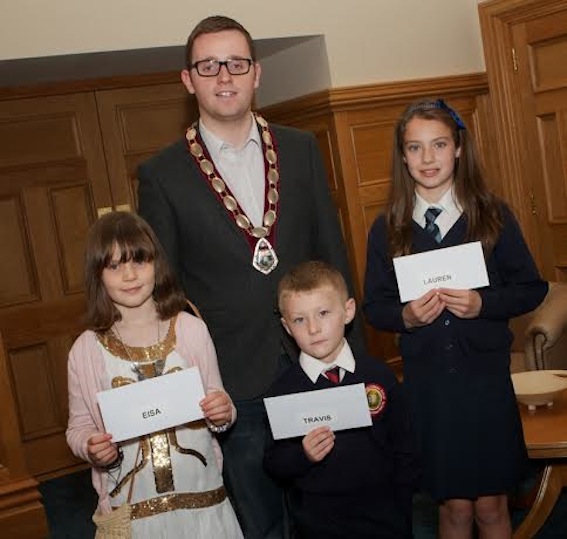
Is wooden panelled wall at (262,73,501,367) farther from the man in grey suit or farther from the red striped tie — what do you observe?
the red striped tie

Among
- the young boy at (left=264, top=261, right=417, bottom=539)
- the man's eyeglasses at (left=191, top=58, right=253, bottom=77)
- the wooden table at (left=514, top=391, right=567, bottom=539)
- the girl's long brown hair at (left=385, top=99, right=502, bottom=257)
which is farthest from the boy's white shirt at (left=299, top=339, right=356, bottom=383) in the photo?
the wooden table at (left=514, top=391, right=567, bottom=539)

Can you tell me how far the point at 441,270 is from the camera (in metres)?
2.38

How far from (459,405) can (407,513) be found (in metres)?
0.44

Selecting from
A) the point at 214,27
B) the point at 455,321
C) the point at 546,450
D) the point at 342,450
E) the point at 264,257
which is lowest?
the point at 546,450

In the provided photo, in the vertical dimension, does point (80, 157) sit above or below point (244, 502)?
above

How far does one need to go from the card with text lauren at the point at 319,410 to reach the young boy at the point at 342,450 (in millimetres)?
68

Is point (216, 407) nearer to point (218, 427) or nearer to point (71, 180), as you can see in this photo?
point (218, 427)

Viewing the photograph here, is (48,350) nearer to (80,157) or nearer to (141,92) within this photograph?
(80,157)

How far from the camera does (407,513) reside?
85.2 inches

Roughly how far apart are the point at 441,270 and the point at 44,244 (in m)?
3.21

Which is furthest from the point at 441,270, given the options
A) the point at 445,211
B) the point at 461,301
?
the point at 445,211

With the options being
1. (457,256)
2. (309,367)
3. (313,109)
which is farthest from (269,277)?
(313,109)

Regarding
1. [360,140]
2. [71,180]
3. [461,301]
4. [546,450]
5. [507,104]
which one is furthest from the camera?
[71,180]

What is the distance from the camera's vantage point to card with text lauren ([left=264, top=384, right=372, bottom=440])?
2033 millimetres
